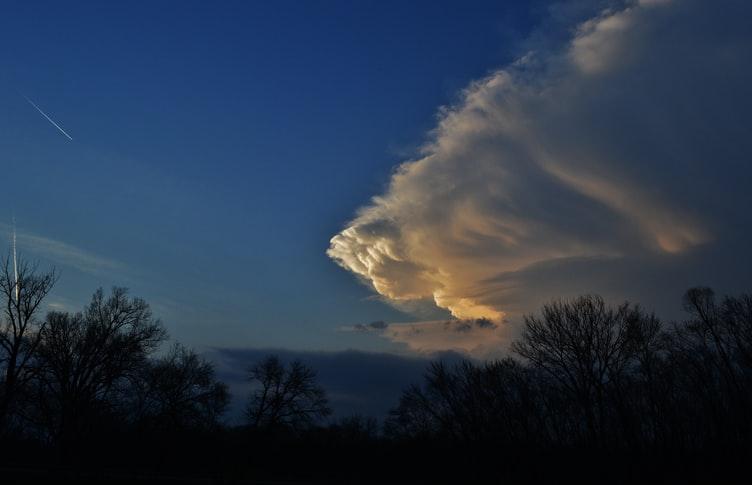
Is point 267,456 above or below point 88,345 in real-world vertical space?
below

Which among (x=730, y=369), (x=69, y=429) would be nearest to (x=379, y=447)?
(x=69, y=429)

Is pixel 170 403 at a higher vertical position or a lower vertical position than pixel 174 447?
higher

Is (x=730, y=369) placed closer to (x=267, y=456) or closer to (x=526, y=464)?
(x=526, y=464)

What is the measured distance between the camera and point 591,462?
40.2 meters

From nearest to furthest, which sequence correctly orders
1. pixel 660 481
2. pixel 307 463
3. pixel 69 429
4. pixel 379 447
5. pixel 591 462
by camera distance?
pixel 660 481, pixel 591 462, pixel 69 429, pixel 307 463, pixel 379 447

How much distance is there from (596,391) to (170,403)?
44134mm

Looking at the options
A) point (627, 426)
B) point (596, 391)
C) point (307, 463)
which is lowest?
point (307, 463)

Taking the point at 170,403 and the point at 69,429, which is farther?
the point at 170,403

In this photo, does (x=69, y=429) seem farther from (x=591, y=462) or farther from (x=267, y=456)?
(x=591, y=462)

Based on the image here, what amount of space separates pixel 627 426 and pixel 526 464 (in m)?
8.89

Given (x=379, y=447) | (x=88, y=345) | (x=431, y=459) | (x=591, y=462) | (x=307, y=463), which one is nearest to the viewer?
(x=591, y=462)

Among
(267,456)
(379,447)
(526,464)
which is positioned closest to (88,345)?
(267,456)

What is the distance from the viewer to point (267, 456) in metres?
58.8

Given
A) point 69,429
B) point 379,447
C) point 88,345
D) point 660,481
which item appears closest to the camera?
point 660,481
